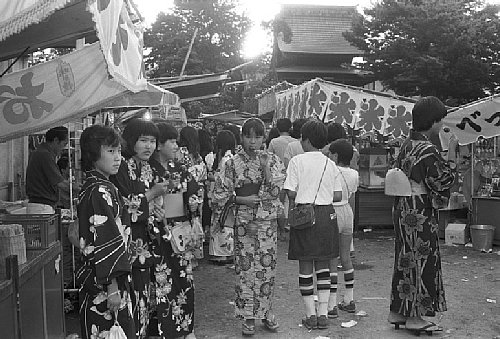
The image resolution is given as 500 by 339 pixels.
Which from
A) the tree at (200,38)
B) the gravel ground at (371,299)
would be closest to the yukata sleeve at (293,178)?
the gravel ground at (371,299)

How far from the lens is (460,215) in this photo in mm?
11633

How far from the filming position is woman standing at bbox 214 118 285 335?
18.6ft

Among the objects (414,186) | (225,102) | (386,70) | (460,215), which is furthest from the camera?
(225,102)

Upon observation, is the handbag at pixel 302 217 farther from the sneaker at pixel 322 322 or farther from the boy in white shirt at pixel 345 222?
the sneaker at pixel 322 322

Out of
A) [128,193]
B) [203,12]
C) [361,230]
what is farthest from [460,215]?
[203,12]

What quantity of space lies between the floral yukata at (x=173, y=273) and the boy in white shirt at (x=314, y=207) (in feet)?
3.32

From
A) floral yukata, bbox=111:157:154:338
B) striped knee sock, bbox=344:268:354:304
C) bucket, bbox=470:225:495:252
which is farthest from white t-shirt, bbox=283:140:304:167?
floral yukata, bbox=111:157:154:338

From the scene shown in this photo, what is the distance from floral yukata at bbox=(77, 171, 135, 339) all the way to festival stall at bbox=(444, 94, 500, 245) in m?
7.15

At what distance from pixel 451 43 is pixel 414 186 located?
12238mm

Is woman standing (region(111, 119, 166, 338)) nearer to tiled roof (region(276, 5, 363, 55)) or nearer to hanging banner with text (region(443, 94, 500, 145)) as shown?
hanging banner with text (region(443, 94, 500, 145))

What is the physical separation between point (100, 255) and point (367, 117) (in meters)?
7.61

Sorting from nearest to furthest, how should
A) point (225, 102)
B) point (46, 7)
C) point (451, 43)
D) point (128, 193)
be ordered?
→ point (46, 7) < point (128, 193) < point (451, 43) < point (225, 102)

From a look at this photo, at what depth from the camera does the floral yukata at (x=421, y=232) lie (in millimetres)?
5414

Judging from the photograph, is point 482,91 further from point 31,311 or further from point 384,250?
point 31,311
